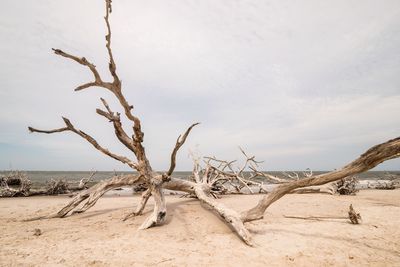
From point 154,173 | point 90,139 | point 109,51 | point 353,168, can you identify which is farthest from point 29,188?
point 353,168

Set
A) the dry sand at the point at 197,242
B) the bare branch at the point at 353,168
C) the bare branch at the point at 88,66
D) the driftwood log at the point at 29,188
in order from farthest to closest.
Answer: the driftwood log at the point at 29,188 → the bare branch at the point at 88,66 → the dry sand at the point at 197,242 → the bare branch at the point at 353,168

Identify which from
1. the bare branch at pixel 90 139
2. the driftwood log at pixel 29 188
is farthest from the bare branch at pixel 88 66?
the driftwood log at pixel 29 188

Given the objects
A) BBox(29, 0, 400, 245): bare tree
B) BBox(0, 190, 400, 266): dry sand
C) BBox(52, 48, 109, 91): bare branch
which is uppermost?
BBox(52, 48, 109, 91): bare branch

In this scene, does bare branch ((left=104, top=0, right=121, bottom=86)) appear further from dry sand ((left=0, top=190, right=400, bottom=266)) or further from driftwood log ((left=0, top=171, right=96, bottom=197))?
driftwood log ((left=0, top=171, right=96, bottom=197))

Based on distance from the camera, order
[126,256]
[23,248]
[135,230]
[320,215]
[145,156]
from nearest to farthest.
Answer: [126,256] → [23,248] → [135,230] → [145,156] → [320,215]

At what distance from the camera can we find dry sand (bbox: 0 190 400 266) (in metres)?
3.28

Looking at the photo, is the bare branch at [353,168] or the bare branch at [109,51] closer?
the bare branch at [353,168]

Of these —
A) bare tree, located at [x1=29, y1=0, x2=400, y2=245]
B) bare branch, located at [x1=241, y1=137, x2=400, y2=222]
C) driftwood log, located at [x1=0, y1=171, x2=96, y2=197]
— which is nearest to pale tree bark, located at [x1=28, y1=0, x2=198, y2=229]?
bare tree, located at [x1=29, y1=0, x2=400, y2=245]

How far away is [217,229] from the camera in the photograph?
15.8 feet

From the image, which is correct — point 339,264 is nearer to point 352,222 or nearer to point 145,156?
point 352,222

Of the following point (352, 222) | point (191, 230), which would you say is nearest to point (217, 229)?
point (191, 230)

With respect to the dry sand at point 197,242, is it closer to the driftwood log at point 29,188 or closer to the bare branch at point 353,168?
the bare branch at point 353,168

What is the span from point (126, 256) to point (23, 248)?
1.57 m

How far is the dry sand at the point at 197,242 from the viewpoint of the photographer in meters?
3.28
